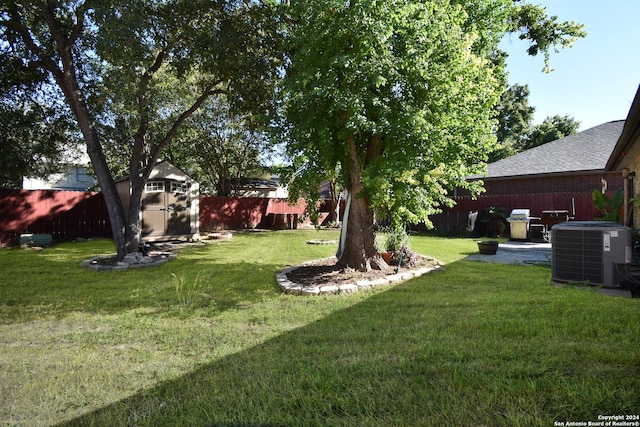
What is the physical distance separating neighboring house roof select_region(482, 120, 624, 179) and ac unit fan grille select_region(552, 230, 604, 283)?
40.2 feet

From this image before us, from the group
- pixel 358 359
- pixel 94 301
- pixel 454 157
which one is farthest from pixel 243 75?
pixel 358 359

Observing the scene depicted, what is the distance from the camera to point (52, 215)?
12.5m

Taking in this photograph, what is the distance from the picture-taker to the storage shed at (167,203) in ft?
40.6

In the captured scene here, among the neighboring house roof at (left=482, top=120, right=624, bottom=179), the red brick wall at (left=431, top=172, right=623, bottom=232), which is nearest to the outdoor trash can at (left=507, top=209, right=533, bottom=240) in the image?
the red brick wall at (left=431, top=172, right=623, bottom=232)

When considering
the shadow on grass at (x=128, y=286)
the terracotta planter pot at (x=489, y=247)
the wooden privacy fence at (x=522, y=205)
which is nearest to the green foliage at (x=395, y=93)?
the shadow on grass at (x=128, y=286)

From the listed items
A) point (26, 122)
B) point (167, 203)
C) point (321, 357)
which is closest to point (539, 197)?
point (167, 203)

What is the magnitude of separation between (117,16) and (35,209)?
29.0ft

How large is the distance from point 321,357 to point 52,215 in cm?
1342

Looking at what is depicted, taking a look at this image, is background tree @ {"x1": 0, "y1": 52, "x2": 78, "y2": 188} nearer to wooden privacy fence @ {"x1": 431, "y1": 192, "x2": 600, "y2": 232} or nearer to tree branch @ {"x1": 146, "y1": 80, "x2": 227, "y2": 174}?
tree branch @ {"x1": 146, "y1": 80, "x2": 227, "y2": 174}

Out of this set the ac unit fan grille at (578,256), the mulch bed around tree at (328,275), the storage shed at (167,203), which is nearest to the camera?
the ac unit fan grille at (578,256)

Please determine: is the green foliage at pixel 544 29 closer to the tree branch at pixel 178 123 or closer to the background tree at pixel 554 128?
the tree branch at pixel 178 123

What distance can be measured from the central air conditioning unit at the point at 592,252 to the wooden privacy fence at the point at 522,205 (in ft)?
30.9

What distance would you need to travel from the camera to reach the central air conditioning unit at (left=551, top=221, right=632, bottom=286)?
4.50 m

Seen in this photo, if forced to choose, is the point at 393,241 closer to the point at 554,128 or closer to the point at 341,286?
the point at 341,286
